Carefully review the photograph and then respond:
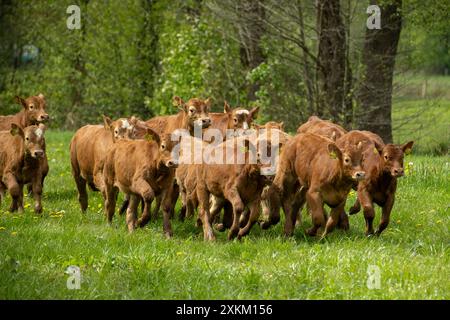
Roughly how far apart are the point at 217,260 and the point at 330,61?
1298 cm

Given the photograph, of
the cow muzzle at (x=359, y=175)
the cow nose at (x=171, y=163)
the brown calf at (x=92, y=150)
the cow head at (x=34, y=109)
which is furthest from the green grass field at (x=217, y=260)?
the cow head at (x=34, y=109)

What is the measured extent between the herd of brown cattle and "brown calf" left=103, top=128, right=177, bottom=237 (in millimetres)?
14

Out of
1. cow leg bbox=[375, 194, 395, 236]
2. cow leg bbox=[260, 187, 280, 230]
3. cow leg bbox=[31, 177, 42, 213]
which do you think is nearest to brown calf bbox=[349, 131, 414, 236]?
cow leg bbox=[375, 194, 395, 236]

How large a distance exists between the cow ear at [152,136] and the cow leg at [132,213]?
0.90 metres

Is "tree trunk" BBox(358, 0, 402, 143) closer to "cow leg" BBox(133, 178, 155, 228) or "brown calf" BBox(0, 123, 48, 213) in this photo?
"brown calf" BBox(0, 123, 48, 213)

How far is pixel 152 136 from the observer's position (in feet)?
44.2

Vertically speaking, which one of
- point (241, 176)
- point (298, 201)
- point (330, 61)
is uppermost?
point (330, 61)

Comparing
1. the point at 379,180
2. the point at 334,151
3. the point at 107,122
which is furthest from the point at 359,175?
the point at 107,122

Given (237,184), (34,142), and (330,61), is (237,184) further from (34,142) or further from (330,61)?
(330,61)

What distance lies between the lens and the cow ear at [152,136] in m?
13.4

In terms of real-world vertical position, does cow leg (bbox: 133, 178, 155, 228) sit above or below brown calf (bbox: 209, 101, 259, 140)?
below

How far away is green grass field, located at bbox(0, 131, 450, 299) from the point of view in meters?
9.53

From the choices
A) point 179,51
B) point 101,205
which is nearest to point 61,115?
point 179,51
